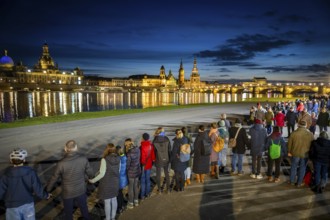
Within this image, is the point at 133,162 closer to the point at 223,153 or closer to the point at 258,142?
the point at 223,153

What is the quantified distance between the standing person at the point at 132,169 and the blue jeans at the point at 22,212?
222 centimetres

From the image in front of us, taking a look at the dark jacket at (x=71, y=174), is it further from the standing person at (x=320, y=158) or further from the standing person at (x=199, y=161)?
the standing person at (x=320, y=158)

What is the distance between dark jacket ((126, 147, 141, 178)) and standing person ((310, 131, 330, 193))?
4691 mm

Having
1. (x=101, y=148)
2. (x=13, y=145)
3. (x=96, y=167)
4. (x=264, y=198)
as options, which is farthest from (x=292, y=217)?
(x=13, y=145)

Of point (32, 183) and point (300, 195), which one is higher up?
point (32, 183)

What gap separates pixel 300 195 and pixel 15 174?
21.3 feet

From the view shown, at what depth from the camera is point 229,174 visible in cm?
852

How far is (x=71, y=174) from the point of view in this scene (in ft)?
15.8

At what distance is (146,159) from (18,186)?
10.1ft

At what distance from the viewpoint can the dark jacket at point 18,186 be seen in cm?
420

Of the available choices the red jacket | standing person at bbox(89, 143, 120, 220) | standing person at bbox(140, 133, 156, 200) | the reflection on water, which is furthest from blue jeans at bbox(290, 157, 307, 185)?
the reflection on water

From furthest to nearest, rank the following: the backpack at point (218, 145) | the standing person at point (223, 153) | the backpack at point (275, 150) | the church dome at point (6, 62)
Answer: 1. the church dome at point (6, 62)
2. the standing person at point (223, 153)
3. the backpack at point (218, 145)
4. the backpack at point (275, 150)

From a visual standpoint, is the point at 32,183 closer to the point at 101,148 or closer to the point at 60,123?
the point at 101,148

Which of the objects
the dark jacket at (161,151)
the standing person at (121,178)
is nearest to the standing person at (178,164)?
the dark jacket at (161,151)
